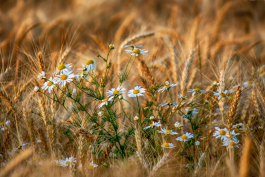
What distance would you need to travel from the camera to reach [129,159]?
4.15 feet

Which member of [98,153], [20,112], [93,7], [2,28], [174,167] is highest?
[93,7]

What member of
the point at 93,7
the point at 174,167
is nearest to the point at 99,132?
the point at 174,167

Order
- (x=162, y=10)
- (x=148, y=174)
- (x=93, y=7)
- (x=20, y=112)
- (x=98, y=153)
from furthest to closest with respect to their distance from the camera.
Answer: (x=162, y=10), (x=93, y=7), (x=20, y=112), (x=98, y=153), (x=148, y=174)

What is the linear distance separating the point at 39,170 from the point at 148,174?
1.90ft

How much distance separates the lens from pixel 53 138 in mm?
1411

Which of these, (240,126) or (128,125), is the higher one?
(128,125)

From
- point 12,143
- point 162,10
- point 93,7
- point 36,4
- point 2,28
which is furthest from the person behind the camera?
point 36,4

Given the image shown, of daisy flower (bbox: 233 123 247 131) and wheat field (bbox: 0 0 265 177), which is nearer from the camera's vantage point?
wheat field (bbox: 0 0 265 177)

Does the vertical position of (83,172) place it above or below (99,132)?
below

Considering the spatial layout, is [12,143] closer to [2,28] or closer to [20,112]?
[20,112]

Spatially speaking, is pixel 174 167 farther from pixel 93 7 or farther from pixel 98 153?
pixel 93 7

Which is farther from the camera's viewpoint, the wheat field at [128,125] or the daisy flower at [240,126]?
the daisy flower at [240,126]

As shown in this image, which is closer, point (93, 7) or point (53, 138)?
point (53, 138)

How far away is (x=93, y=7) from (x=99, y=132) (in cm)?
485
